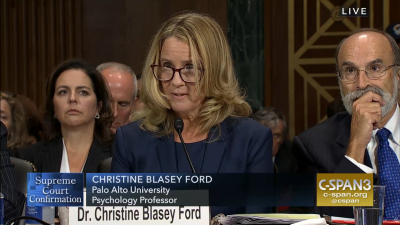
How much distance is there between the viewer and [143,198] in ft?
5.51

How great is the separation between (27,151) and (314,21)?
169 cm

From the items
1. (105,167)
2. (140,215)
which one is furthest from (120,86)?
(140,215)

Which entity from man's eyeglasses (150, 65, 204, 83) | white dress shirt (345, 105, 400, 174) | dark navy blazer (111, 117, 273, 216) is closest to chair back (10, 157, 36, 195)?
dark navy blazer (111, 117, 273, 216)

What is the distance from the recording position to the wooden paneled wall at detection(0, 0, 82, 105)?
3.41 metres

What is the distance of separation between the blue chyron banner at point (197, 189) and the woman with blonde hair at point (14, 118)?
2527 millimetres

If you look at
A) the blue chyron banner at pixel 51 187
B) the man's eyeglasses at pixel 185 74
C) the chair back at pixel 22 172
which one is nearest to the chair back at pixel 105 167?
the chair back at pixel 22 172

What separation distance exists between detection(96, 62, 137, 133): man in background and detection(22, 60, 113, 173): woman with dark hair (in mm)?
303

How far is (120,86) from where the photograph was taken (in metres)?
3.61

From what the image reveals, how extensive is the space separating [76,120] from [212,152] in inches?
45.9

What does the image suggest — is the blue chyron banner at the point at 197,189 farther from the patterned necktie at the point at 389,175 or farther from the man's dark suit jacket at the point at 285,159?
the man's dark suit jacket at the point at 285,159

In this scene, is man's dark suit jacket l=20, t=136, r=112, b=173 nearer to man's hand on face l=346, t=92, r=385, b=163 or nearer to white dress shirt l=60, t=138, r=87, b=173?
white dress shirt l=60, t=138, r=87, b=173

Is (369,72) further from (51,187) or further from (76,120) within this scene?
(76,120)

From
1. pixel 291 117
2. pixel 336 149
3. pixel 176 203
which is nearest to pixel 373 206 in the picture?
pixel 176 203

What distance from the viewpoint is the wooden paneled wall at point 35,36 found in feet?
11.2
